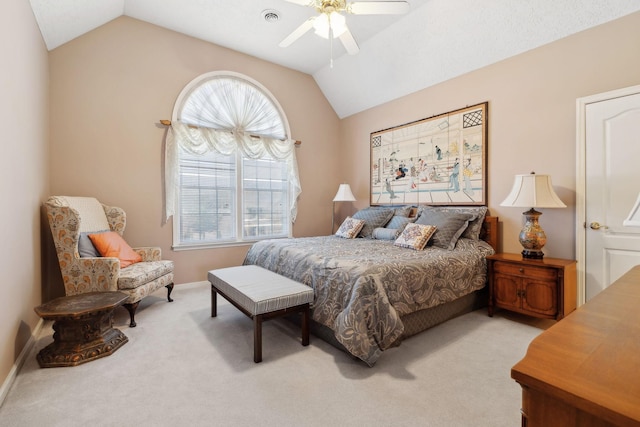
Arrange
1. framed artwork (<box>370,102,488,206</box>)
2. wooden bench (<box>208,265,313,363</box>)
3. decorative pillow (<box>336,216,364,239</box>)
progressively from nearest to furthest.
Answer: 1. wooden bench (<box>208,265,313,363</box>)
2. framed artwork (<box>370,102,488,206</box>)
3. decorative pillow (<box>336,216,364,239</box>)

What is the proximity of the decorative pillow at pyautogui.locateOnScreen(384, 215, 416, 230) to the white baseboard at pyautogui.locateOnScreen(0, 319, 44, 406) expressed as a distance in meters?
3.59

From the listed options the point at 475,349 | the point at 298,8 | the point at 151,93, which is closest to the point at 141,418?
the point at 475,349

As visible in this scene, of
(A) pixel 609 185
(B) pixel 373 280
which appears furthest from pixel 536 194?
(B) pixel 373 280

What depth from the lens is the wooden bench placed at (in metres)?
2.11

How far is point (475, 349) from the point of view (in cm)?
228

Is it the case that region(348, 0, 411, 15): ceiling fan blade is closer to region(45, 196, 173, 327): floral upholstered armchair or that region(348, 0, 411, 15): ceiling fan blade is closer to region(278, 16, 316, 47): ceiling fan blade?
region(278, 16, 316, 47): ceiling fan blade

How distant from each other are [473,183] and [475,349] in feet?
6.67

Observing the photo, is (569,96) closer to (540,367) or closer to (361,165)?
(361,165)

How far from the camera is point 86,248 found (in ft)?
9.31

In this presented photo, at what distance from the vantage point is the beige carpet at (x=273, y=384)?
5.12ft

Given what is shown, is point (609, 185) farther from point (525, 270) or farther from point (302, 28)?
point (302, 28)

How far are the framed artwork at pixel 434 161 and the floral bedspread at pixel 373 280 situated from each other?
82 centimetres

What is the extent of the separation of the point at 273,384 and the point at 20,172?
2401 mm

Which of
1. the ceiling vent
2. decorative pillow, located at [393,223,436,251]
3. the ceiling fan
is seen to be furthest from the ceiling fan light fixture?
decorative pillow, located at [393,223,436,251]
